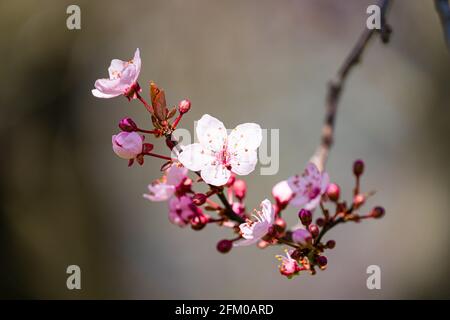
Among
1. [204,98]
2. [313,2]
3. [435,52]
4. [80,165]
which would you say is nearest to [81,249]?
[80,165]

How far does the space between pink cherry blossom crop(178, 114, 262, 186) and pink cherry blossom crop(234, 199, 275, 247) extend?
99 millimetres

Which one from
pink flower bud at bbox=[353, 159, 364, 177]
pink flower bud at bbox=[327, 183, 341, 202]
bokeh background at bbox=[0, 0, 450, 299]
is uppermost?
bokeh background at bbox=[0, 0, 450, 299]

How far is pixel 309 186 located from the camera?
1.35 m

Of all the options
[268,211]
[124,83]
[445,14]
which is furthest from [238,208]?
[445,14]

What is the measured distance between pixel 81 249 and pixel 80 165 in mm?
672

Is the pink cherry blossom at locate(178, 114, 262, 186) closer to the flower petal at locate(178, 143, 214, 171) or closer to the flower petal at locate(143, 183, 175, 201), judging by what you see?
the flower petal at locate(178, 143, 214, 171)

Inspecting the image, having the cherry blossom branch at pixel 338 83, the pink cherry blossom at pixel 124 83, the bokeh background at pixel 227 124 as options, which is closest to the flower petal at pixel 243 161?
the pink cherry blossom at pixel 124 83

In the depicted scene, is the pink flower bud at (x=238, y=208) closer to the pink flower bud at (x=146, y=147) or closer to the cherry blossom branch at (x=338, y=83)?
the pink flower bud at (x=146, y=147)

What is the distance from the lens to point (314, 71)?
4.35 metres

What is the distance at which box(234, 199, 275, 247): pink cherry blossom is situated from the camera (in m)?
1.13

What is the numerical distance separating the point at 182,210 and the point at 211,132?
23 centimetres

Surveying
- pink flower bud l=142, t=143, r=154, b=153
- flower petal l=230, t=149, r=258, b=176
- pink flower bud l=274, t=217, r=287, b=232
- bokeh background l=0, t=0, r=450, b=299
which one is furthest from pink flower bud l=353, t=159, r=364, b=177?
bokeh background l=0, t=0, r=450, b=299
